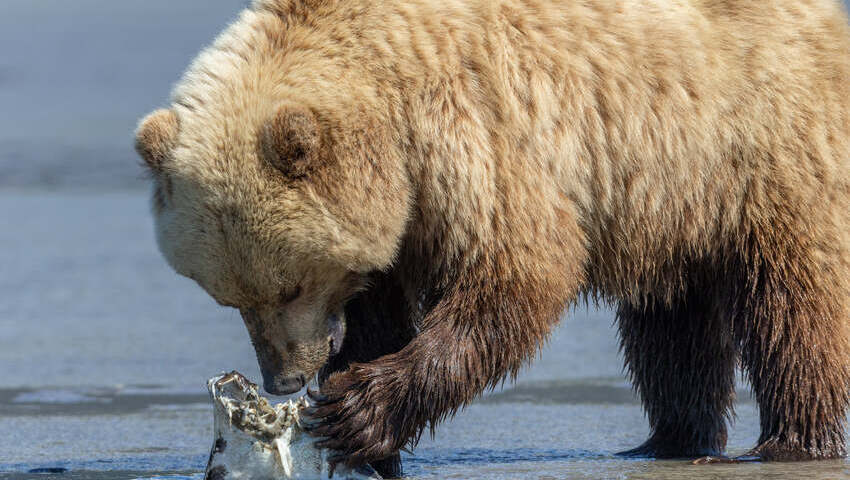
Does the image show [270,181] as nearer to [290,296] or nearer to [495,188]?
[290,296]

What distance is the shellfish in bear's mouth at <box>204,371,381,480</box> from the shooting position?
4895 mm

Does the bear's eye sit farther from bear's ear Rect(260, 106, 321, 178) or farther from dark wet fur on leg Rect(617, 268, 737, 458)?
dark wet fur on leg Rect(617, 268, 737, 458)

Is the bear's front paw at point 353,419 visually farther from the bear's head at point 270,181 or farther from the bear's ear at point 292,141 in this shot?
the bear's ear at point 292,141

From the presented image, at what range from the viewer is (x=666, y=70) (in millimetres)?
5594

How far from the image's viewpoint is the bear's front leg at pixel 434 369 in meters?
5.08

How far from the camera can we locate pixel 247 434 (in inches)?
193

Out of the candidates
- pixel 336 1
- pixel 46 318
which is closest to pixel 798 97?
pixel 336 1

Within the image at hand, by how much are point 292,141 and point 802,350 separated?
7.77 ft

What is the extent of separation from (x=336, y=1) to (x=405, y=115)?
0.51 meters

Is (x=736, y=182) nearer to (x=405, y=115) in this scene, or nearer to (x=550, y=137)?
Result: (x=550, y=137)

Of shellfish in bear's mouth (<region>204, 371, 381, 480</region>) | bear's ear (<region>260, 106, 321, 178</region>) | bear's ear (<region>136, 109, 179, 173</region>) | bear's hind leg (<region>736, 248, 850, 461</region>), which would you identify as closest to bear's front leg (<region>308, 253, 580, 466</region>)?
shellfish in bear's mouth (<region>204, 371, 381, 480</region>)

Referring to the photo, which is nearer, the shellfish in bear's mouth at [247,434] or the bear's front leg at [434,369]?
the shellfish in bear's mouth at [247,434]

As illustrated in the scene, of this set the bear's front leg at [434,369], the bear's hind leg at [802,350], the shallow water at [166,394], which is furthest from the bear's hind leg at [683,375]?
the bear's front leg at [434,369]

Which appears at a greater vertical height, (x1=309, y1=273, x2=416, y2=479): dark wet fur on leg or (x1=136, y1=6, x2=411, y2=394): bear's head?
(x1=136, y1=6, x2=411, y2=394): bear's head
